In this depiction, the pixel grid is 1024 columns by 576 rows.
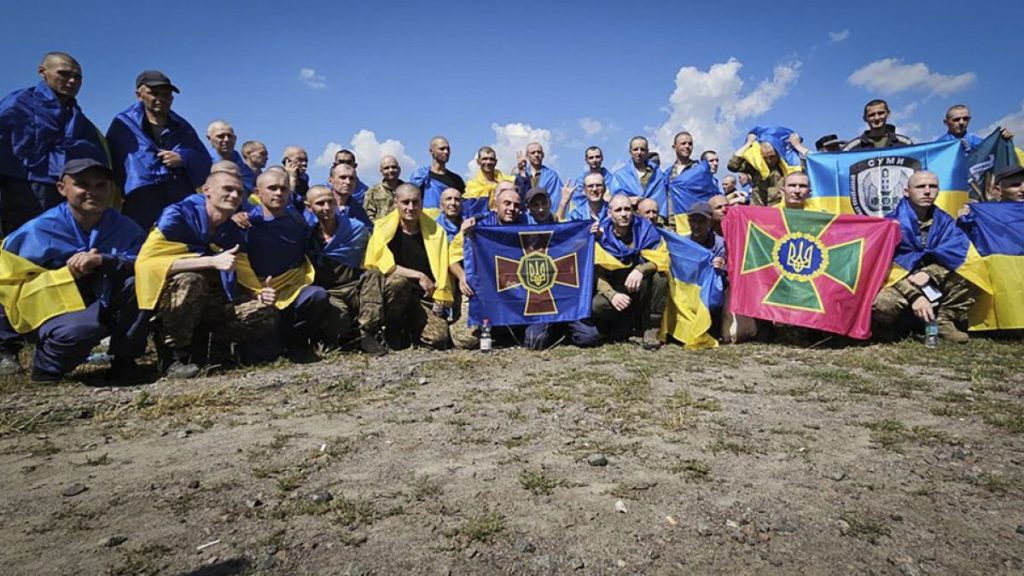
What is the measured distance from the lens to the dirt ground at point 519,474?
2258 millimetres

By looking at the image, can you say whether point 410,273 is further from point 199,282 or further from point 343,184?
point 199,282

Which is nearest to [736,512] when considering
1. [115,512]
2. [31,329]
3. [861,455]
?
[861,455]

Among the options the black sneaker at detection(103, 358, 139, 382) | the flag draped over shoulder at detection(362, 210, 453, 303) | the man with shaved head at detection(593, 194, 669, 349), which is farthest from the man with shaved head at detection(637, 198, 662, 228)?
the black sneaker at detection(103, 358, 139, 382)

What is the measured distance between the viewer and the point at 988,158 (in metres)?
8.64

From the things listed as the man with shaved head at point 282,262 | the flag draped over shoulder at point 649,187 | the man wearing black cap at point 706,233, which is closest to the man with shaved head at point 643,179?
the flag draped over shoulder at point 649,187

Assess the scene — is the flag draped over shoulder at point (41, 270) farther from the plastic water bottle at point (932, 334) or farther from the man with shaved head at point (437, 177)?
the plastic water bottle at point (932, 334)

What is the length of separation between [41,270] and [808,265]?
307 inches

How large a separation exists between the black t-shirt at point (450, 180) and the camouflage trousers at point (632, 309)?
3.15 meters

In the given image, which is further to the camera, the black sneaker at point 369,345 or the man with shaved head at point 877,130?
the man with shaved head at point 877,130

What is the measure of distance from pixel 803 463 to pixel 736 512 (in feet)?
2.67

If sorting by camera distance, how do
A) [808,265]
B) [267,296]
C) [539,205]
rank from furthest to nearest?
[539,205]
[808,265]
[267,296]

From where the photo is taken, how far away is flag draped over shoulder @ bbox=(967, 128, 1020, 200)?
28.3ft

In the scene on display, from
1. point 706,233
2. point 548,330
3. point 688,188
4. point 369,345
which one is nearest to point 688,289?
point 706,233

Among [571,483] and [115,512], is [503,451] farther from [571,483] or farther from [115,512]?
[115,512]
